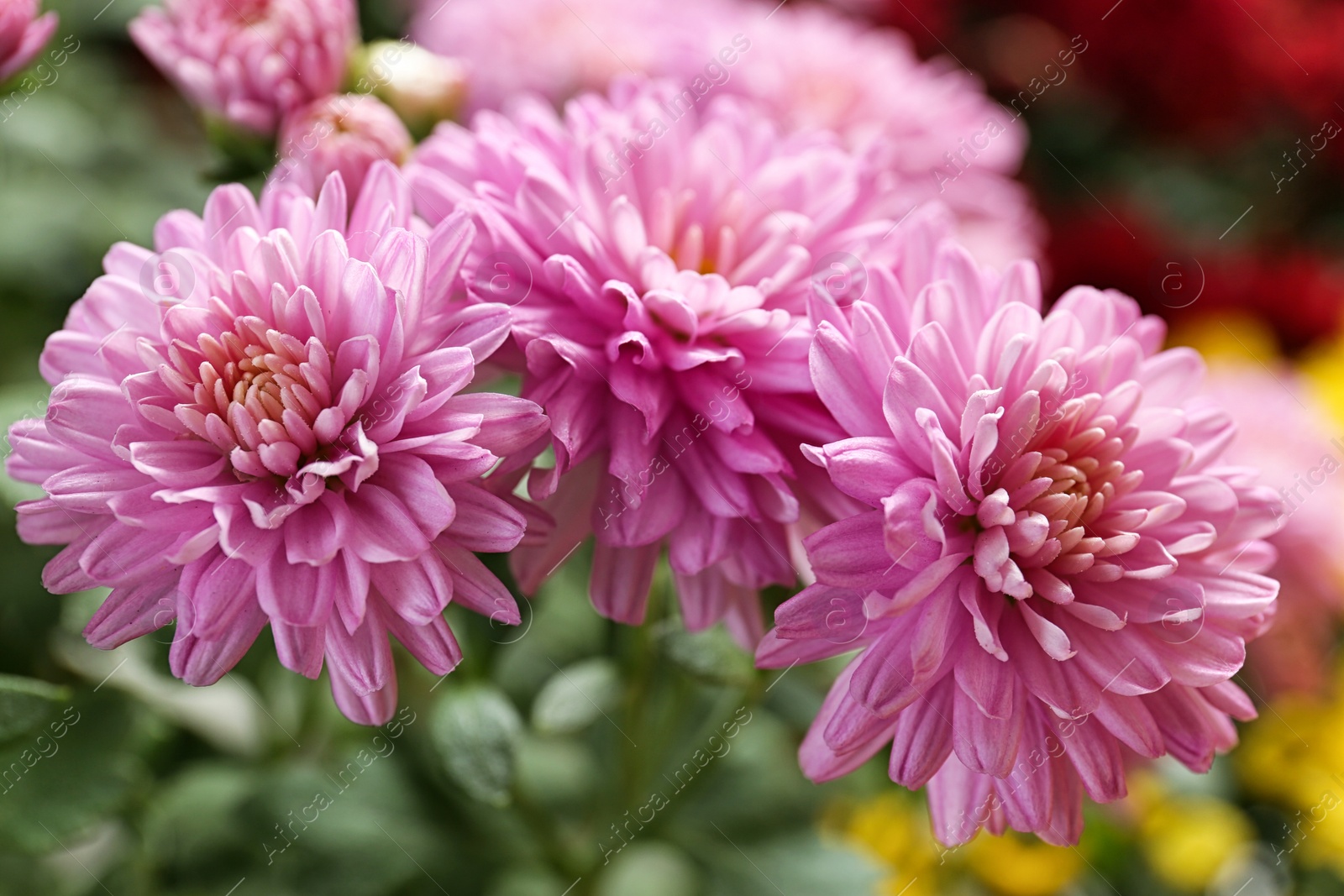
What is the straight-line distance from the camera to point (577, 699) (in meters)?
0.56

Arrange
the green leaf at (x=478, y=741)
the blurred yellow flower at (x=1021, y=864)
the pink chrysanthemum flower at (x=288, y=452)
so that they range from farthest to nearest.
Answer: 1. the blurred yellow flower at (x=1021, y=864)
2. the green leaf at (x=478, y=741)
3. the pink chrysanthemum flower at (x=288, y=452)

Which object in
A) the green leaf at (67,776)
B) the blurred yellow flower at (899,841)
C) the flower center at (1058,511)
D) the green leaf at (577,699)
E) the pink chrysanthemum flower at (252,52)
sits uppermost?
the flower center at (1058,511)

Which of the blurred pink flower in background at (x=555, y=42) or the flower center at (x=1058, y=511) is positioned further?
the blurred pink flower in background at (x=555, y=42)

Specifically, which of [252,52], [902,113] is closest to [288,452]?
[252,52]

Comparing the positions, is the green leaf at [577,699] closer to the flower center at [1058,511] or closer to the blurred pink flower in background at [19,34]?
the flower center at [1058,511]

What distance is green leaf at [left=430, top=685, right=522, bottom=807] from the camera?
1.57 feet

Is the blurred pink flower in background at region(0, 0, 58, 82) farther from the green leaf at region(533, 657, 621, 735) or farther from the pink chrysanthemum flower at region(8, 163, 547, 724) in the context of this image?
the green leaf at region(533, 657, 621, 735)

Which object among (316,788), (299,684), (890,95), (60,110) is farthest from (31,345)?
(890,95)

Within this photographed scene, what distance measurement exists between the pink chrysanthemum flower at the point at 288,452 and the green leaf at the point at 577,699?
6.3 inches

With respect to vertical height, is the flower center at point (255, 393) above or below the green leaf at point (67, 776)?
above

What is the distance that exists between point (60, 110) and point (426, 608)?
32.9 inches

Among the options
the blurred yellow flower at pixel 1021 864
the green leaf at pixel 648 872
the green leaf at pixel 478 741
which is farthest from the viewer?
the blurred yellow flower at pixel 1021 864

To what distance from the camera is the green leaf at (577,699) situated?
1.79 feet

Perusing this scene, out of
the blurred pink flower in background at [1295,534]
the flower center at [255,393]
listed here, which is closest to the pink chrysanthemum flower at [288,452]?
the flower center at [255,393]
